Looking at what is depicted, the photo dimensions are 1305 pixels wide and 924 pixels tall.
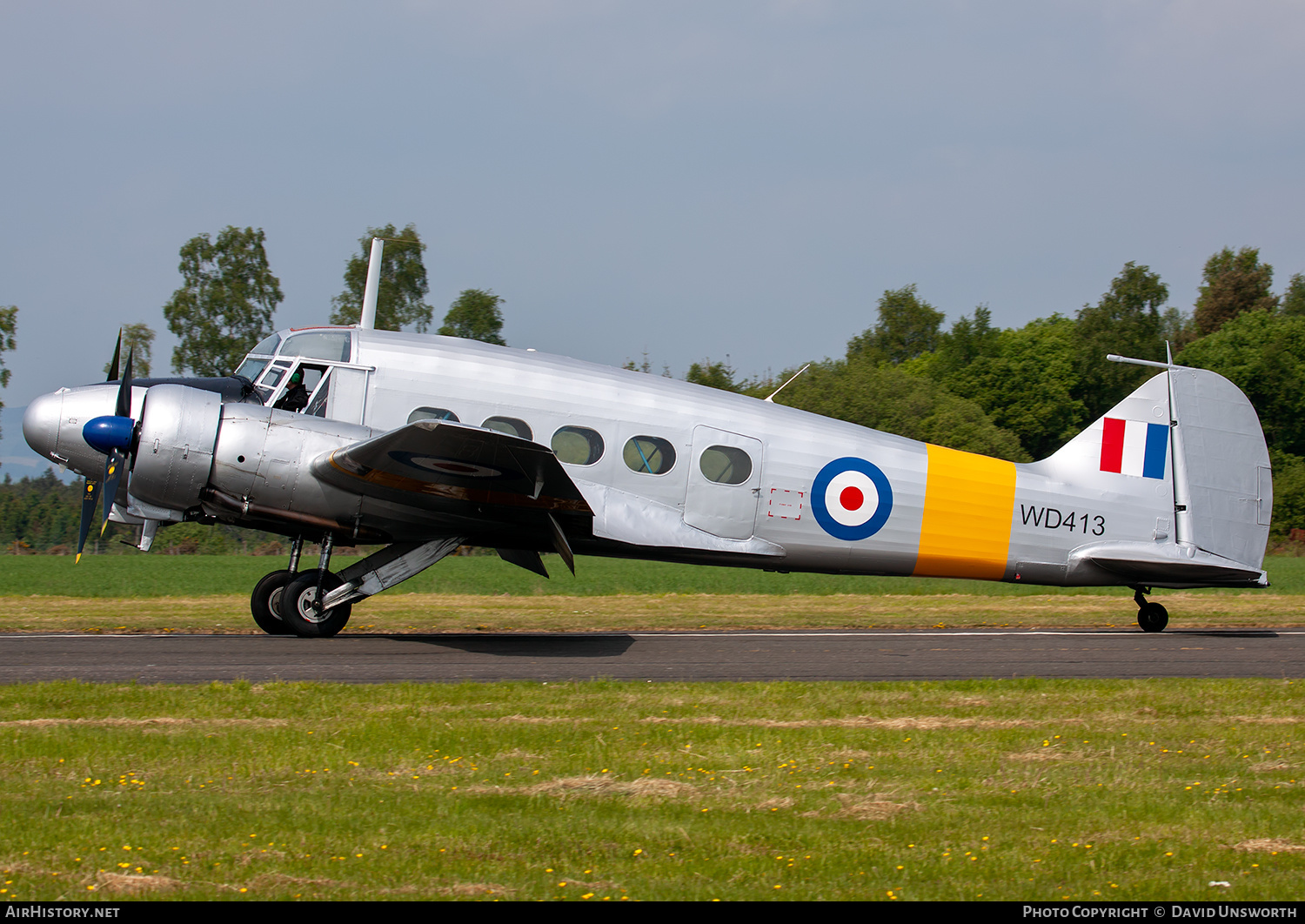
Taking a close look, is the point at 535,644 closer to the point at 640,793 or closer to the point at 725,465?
the point at 725,465

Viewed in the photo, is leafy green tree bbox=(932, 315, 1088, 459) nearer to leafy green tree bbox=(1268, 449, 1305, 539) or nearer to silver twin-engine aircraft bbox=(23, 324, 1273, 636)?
leafy green tree bbox=(1268, 449, 1305, 539)

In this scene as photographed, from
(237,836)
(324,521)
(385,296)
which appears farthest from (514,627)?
(385,296)

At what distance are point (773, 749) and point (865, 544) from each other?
21.3ft

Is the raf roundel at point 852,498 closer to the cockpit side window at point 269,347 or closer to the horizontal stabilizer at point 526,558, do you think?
the horizontal stabilizer at point 526,558

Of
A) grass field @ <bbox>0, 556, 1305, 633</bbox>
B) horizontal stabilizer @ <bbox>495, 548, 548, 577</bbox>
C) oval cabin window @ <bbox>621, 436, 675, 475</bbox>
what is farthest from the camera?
grass field @ <bbox>0, 556, 1305, 633</bbox>

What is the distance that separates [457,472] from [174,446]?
9.68 feet

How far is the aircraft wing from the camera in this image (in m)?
10.6

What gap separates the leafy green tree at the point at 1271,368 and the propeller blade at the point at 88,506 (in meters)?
58.3

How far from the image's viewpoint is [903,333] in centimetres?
8781

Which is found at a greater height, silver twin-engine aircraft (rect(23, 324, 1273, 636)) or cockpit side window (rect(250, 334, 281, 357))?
cockpit side window (rect(250, 334, 281, 357))

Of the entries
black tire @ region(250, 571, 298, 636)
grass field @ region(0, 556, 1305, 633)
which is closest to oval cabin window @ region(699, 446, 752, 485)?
grass field @ region(0, 556, 1305, 633)

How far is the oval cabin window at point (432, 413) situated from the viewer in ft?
40.6

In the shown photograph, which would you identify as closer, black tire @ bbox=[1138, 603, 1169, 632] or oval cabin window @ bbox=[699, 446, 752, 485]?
oval cabin window @ bbox=[699, 446, 752, 485]

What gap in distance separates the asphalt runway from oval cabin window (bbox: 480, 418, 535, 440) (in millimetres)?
2440
